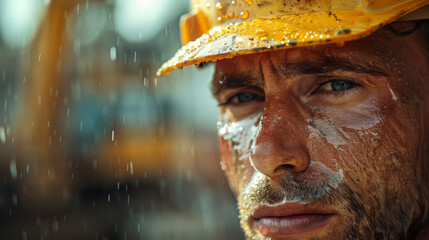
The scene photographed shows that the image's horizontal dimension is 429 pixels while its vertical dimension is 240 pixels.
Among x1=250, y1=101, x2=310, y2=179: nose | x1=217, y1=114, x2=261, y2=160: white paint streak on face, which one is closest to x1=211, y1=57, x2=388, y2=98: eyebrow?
x1=250, y1=101, x2=310, y2=179: nose

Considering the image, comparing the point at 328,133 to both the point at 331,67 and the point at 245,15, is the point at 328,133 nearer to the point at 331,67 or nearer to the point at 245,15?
the point at 331,67

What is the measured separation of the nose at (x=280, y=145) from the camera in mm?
1724

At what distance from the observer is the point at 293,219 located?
1.74m

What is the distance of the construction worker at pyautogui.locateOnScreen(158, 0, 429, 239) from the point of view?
5.61 feet

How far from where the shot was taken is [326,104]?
6.09 ft

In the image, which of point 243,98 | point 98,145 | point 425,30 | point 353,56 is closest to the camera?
point 353,56

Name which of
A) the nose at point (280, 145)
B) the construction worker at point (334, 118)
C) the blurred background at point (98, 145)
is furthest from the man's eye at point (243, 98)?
the blurred background at point (98, 145)

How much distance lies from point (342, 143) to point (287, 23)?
49 cm

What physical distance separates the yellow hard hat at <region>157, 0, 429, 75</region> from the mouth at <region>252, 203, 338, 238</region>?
581 mm

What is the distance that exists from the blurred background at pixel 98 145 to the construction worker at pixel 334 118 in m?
5.10

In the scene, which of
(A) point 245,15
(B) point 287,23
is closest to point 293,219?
(B) point 287,23

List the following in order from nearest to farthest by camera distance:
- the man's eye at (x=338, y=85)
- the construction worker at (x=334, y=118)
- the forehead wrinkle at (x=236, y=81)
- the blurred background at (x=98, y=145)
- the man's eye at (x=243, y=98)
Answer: the construction worker at (x=334, y=118) < the man's eye at (x=338, y=85) < the forehead wrinkle at (x=236, y=81) < the man's eye at (x=243, y=98) < the blurred background at (x=98, y=145)

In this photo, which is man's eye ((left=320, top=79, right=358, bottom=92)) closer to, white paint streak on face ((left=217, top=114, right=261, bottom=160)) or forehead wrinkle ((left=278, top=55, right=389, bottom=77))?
forehead wrinkle ((left=278, top=55, right=389, bottom=77))

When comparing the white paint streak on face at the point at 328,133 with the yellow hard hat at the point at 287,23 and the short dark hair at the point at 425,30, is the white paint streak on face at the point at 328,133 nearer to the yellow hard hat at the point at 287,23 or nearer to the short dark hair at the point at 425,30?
the yellow hard hat at the point at 287,23
